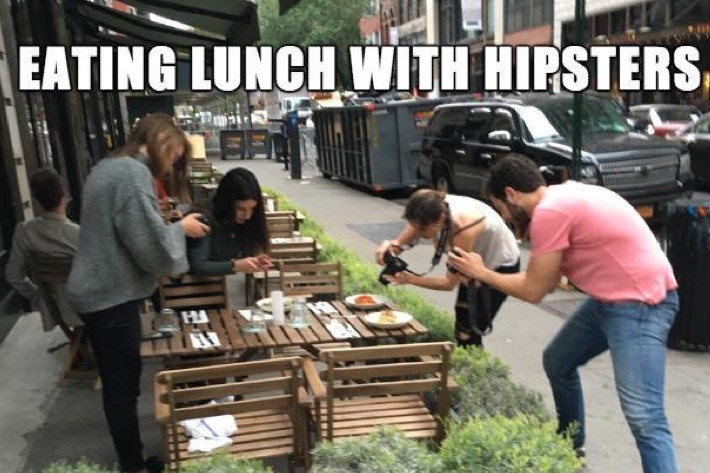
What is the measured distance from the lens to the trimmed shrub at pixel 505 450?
2557mm

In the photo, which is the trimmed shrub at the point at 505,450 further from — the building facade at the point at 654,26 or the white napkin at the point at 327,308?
the building facade at the point at 654,26

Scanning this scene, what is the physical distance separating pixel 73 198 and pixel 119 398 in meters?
7.02

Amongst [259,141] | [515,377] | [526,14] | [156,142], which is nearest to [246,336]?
[156,142]

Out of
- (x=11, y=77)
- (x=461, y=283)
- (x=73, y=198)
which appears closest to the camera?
(x=461, y=283)

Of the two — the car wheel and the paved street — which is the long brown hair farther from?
the car wheel

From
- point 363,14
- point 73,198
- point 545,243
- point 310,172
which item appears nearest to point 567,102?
point 73,198

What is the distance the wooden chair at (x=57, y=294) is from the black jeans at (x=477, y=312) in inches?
104

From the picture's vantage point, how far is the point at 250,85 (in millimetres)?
10023

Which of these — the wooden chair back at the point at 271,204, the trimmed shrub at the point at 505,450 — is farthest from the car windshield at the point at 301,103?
the trimmed shrub at the point at 505,450

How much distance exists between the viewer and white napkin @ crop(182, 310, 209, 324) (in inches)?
172

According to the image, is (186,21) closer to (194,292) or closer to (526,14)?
(194,292)

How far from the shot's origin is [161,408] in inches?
122

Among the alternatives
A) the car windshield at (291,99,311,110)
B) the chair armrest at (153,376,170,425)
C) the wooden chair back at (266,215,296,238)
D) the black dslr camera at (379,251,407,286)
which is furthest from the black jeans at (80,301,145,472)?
the car windshield at (291,99,311,110)

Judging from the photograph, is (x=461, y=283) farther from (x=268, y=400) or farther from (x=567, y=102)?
(x=567, y=102)
